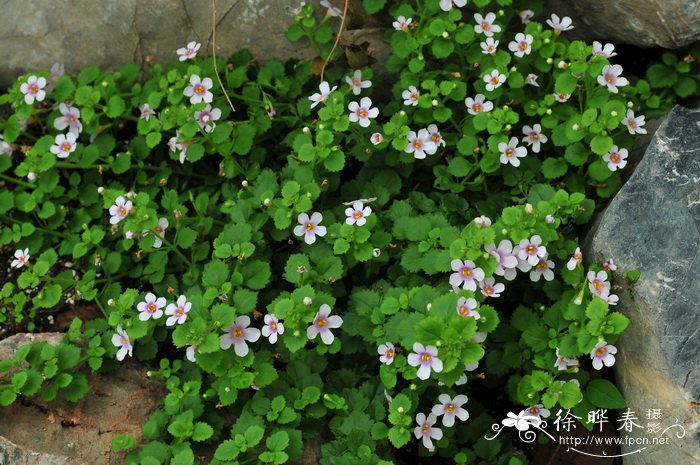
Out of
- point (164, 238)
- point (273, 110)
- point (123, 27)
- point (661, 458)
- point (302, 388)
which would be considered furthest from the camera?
point (123, 27)

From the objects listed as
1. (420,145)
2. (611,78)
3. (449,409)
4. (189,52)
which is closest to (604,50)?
(611,78)

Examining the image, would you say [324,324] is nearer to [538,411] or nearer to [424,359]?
[424,359]

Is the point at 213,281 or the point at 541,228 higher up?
the point at 541,228

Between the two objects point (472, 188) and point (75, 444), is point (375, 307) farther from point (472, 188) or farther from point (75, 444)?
point (75, 444)

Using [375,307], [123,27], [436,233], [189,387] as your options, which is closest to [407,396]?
[375,307]

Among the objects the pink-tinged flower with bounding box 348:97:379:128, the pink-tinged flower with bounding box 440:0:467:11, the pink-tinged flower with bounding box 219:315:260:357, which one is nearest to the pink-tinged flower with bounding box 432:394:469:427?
the pink-tinged flower with bounding box 219:315:260:357

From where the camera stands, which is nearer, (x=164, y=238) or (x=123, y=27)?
(x=164, y=238)
